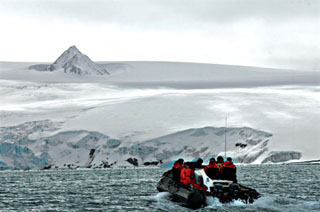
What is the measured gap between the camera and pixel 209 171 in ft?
135

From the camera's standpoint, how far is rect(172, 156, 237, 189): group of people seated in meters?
39.0

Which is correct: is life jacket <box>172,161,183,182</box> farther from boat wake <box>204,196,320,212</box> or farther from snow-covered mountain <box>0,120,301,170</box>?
snow-covered mountain <box>0,120,301,170</box>

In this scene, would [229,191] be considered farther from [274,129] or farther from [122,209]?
[274,129]

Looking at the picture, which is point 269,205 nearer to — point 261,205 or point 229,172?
point 261,205

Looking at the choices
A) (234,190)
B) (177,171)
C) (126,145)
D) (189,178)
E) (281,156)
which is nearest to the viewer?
(234,190)

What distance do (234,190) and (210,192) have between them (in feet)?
5.53

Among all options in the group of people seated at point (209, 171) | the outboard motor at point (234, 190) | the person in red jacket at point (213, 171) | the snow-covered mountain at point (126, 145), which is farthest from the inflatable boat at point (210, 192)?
the snow-covered mountain at point (126, 145)

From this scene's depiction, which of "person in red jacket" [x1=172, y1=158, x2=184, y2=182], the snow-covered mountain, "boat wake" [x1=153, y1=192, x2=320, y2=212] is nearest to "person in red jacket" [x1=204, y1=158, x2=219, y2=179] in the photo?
A: "person in red jacket" [x1=172, y1=158, x2=184, y2=182]

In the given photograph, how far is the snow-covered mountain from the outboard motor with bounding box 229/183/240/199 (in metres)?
142

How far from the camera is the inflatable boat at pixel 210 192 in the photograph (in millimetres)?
37469

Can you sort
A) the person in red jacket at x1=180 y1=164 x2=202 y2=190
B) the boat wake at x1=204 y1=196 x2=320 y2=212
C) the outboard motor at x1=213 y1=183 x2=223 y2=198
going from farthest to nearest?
the outboard motor at x1=213 y1=183 x2=223 y2=198, the person in red jacket at x1=180 y1=164 x2=202 y2=190, the boat wake at x1=204 y1=196 x2=320 y2=212

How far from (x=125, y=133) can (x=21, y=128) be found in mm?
33044

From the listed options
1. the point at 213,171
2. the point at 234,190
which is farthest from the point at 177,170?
the point at 234,190

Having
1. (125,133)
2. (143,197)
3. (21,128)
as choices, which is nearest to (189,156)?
(125,133)
